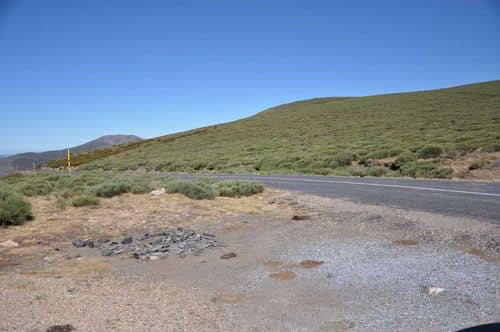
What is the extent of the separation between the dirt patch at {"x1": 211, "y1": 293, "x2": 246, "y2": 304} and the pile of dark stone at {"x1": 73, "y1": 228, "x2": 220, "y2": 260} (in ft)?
7.20

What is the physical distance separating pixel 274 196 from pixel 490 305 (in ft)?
30.6

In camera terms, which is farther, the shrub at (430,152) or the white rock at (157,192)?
the shrub at (430,152)

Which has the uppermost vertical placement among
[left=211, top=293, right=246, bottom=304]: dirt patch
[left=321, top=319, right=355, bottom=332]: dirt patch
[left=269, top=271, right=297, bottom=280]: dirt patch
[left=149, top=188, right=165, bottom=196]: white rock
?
[left=149, top=188, right=165, bottom=196]: white rock

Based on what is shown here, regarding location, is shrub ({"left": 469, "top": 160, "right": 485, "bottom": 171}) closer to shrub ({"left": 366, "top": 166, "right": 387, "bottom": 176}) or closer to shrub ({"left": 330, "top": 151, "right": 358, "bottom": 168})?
shrub ({"left": 366, "top": 166, "right": 387, "bottom": 176})

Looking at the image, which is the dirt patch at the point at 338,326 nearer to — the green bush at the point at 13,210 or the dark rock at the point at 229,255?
the dark rock at the point at 229,255

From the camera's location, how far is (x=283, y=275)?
18.9 feet

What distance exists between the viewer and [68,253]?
7.48 m

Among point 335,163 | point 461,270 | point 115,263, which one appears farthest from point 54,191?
point 335,163

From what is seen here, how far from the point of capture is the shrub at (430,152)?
888 inches

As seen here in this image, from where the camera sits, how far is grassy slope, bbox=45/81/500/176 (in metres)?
26.2

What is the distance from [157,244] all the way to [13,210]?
401cm

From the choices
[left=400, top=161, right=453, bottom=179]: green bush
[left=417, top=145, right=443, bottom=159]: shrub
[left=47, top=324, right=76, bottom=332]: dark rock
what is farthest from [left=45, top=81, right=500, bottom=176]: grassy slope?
[left=47, top=324, right=76, bottom=332]: dark rock

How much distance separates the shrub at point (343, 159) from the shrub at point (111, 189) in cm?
1403

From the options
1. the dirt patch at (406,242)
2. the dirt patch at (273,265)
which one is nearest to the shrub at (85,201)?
the dirt patch at (273,265)
